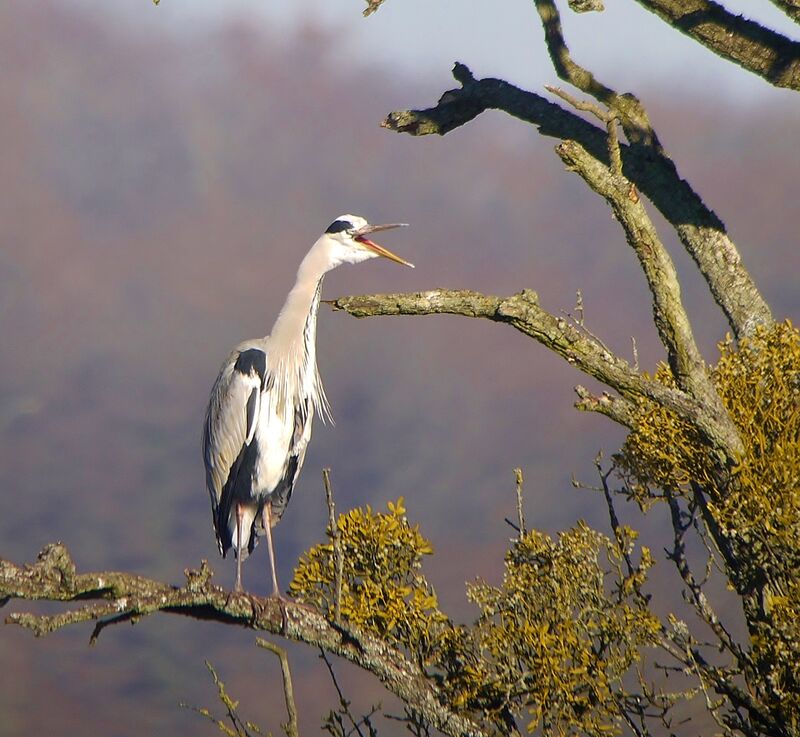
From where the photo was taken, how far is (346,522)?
6395mm

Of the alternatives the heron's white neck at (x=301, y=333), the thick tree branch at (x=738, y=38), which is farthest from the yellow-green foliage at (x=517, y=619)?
the thick tree branch at (x=738, y=38)

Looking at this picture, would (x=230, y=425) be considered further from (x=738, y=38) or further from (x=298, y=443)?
(x=738, y=38)

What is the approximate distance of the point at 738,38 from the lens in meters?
8.04

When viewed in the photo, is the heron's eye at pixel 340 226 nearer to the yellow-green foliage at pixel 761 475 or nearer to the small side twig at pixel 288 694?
the yellow-green foliage at pixel 761 475

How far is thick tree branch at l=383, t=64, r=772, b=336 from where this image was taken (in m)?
8.23

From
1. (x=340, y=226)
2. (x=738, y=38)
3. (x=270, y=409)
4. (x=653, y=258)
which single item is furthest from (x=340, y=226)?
(x=738, y=38)

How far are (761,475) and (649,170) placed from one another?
12.0 ft

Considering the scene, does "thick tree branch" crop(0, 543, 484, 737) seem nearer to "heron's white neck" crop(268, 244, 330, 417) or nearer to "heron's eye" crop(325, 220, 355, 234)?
"heron's white neck" crop(268, 244, 330, 417)

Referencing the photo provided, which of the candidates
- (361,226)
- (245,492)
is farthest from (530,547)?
(361,226)

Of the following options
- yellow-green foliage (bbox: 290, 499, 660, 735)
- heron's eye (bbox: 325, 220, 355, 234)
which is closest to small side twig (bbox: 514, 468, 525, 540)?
yellow-green foliage (bbox: 290, 499, 660, 735)

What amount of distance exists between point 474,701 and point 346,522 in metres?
1.31

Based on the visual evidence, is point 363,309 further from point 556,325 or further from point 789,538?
point 789,538

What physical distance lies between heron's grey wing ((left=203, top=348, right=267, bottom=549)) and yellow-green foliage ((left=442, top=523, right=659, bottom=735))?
2.49 meters

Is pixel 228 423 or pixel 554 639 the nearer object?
pixel 554 639
